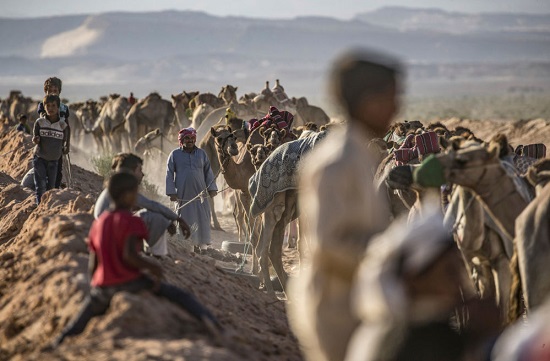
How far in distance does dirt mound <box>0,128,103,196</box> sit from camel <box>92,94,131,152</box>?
31.0 feet

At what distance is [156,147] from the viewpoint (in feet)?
83.3

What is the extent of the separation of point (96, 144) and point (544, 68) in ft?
546

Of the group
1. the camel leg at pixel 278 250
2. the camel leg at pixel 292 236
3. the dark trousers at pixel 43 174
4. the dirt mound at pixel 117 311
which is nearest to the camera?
the dirt mound at pixel 117 311

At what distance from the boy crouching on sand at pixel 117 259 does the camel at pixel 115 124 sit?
2764 centimetres

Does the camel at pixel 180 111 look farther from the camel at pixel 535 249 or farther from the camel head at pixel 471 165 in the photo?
the camel at pixel 535 249

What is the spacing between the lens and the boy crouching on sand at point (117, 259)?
20.0 ft

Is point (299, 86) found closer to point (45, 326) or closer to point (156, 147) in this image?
point (156, 147)

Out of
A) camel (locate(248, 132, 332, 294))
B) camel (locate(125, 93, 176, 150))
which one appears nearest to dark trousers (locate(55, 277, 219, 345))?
camel (locate(248, 132, 332, 294))

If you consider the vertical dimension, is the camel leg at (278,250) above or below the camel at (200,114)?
below

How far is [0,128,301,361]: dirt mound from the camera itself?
5.74 metres

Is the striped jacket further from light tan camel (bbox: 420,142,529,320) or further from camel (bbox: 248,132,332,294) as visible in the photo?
light tan camel (bbox: 420,142,529,320)

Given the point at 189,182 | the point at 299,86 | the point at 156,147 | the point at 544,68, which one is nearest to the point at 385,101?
the point at 189,182

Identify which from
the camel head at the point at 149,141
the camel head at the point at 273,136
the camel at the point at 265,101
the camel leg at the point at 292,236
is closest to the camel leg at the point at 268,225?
the camel head at the point at 273,136

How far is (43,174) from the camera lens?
42.6 ft
